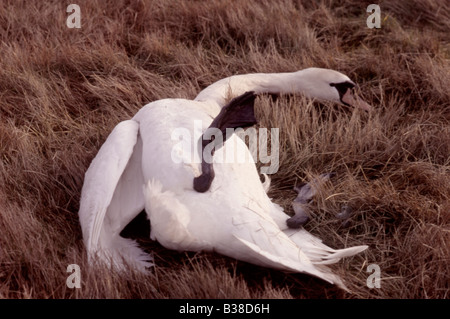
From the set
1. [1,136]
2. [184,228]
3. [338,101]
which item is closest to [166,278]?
[184,228]

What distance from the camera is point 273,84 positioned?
4238 millimetres

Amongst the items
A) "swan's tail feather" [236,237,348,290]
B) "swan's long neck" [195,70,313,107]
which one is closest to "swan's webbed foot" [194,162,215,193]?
"swan's tail feather" [236,237,348,290]

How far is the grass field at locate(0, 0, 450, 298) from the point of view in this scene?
108 inches

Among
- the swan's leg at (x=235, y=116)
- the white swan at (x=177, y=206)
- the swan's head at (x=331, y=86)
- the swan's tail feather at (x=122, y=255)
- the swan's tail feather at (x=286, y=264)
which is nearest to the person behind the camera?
the swan's tail feather at (x=286, y=264)

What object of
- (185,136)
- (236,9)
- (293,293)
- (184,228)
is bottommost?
(293,293)

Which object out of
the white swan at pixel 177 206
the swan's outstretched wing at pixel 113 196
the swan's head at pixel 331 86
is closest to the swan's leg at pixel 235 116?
the white swan at pixel 177 206

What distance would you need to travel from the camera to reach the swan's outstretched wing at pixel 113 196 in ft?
9.17

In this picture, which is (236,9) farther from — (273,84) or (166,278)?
(166,278)

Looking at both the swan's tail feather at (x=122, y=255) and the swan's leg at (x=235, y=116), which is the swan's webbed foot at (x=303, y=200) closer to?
the swan's leg at (x=235, y=116)

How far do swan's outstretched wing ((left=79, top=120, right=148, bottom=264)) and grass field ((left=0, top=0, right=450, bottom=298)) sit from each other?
0.12 metres

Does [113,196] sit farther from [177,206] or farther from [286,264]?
[286,264]

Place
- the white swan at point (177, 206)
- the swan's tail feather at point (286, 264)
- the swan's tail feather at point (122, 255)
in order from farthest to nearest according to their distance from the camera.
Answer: the swan's tail feather at point (122, 255) < the white swan at point (177, 206) < the swan's tail feather at point (286, 264)

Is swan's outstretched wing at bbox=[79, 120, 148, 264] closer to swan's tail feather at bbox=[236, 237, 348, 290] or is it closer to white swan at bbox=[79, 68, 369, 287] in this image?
white swan at bbox=[79, 68, 369, 287]

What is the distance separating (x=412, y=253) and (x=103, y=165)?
1436 mm
